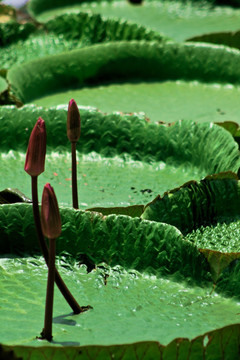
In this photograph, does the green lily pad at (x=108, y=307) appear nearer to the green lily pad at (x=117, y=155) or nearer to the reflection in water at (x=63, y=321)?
the reflection in water at (x=63, y=321)

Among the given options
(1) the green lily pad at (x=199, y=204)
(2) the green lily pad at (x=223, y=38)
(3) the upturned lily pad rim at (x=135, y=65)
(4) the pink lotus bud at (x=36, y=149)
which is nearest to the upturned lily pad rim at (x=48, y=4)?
(2) the green lily pad at (x=223, y=38)

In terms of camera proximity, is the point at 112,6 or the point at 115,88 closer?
the point at 115,88

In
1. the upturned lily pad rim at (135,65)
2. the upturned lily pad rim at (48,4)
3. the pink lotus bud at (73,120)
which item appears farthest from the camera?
the upturned lily pad rim at (48,4)

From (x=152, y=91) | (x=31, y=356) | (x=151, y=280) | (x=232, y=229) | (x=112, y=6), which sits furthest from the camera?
(x=112, y=6)

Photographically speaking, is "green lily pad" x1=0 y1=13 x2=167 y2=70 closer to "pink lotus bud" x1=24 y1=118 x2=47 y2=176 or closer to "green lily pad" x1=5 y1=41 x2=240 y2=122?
"green lily pad" x1=5 y1=41 x2=240 y2=122

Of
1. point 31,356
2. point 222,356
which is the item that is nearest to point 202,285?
point 222,356

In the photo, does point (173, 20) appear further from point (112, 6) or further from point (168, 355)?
point (168, 355)
